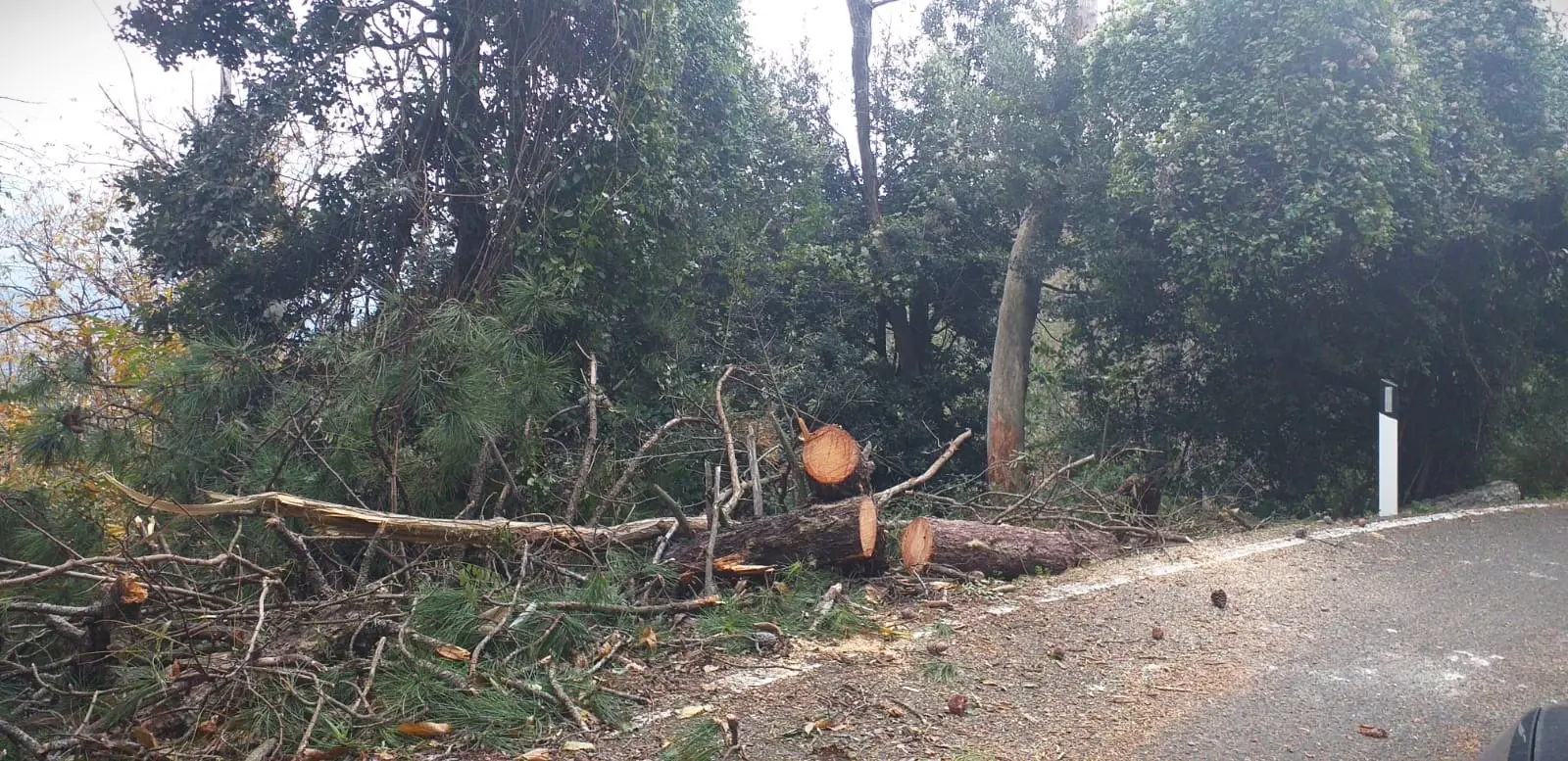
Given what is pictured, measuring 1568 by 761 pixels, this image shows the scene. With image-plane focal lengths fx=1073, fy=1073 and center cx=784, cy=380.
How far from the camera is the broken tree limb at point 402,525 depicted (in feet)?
15.4

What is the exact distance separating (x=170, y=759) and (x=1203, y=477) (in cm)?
1031

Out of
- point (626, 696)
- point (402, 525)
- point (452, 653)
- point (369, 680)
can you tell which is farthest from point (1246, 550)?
point (369, 680)

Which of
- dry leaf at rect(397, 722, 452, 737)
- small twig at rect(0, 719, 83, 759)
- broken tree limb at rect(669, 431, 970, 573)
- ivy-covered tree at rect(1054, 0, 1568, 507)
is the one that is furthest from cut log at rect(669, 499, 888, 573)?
ivy-covered tree at rect(1054, 0, 1568, 507)

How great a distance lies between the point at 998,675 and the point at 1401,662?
1.65 metres

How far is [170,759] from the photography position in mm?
3605

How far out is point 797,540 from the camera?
18.2ft

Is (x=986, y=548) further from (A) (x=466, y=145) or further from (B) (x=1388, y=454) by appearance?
(A) (x=466, y=145)

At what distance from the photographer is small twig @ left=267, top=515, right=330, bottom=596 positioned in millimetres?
4594

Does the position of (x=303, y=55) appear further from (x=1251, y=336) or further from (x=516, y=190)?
(x=1251, y=336)

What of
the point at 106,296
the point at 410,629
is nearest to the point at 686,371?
the point at 106,296

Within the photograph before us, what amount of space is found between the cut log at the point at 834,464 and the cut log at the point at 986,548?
1.35ft

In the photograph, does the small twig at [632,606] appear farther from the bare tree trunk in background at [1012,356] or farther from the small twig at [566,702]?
the bare tree trunk in background at [1012,356]

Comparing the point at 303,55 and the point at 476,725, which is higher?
the point at 303,55

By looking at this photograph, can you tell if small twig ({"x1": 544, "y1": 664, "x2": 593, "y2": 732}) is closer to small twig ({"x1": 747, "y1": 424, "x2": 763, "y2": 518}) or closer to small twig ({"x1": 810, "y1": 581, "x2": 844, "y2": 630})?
small twig ({"x1": 810, "y1": 581, "x2": 844, "y2": 630})
